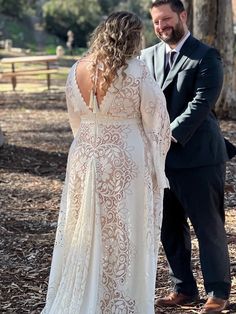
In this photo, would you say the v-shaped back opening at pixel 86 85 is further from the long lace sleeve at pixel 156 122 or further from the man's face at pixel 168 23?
the man's face at pixel 168 23

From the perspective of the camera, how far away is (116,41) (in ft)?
15.0

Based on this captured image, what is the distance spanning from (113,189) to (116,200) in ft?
0.20

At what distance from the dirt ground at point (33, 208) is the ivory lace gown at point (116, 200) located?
28.0 inches

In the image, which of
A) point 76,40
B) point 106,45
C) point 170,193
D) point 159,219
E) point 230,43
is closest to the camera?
point 106,45

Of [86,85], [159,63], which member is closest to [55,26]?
[159,63]

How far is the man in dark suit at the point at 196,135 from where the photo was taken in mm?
5031

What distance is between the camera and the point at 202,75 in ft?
16.5

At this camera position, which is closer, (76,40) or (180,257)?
(180,257)

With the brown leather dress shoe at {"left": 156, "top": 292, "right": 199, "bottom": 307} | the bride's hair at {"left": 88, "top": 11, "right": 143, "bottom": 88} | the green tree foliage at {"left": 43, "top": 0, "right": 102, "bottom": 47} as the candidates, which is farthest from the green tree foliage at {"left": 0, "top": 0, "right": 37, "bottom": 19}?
the bride's hair at {"left": 88, "top": 11, "right": 143, "bottom": 88}

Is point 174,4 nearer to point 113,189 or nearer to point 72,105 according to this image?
point 72,105

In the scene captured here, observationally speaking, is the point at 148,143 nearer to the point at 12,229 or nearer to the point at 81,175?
the point at 81,175

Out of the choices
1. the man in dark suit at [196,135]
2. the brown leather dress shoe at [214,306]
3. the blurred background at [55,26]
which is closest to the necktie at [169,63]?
the man in dark suit at [196,135]

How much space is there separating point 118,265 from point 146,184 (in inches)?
18.5

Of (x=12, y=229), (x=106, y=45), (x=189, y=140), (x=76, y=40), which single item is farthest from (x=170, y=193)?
(x=76, y=40)
